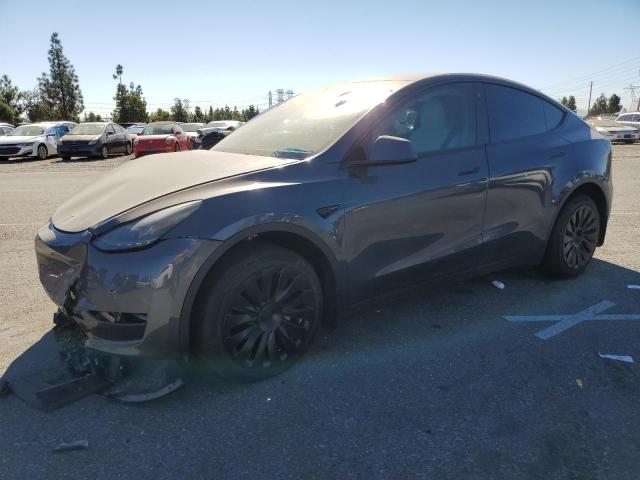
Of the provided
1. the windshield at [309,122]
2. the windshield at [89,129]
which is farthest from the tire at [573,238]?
the windshield at [89,129]

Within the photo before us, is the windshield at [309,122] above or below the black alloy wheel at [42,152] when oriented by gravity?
above

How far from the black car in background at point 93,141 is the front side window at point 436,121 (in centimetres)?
1964

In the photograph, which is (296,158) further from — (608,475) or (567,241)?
(567,241)

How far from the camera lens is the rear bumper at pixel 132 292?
2.46 meters

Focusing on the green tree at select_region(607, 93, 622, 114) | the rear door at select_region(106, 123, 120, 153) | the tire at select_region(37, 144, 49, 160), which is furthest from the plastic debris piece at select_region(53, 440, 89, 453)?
the green tree at select_region(607, 93, 622, 114)

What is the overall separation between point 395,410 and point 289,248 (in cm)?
103

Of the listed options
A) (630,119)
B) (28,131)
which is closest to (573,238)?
(28,131)

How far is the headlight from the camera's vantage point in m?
2.48

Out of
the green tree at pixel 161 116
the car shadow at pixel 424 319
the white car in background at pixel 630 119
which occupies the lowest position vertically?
the car shadow at pixel 424 319

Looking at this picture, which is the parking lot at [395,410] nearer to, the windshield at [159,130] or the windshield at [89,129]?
the windshield at [159,130]

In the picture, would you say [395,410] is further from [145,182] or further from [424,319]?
[145,182]

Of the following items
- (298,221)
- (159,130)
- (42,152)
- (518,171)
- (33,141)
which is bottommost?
(42,152)

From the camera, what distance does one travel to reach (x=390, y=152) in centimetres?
298

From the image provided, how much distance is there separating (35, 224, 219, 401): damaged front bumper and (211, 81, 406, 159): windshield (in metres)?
1.01
